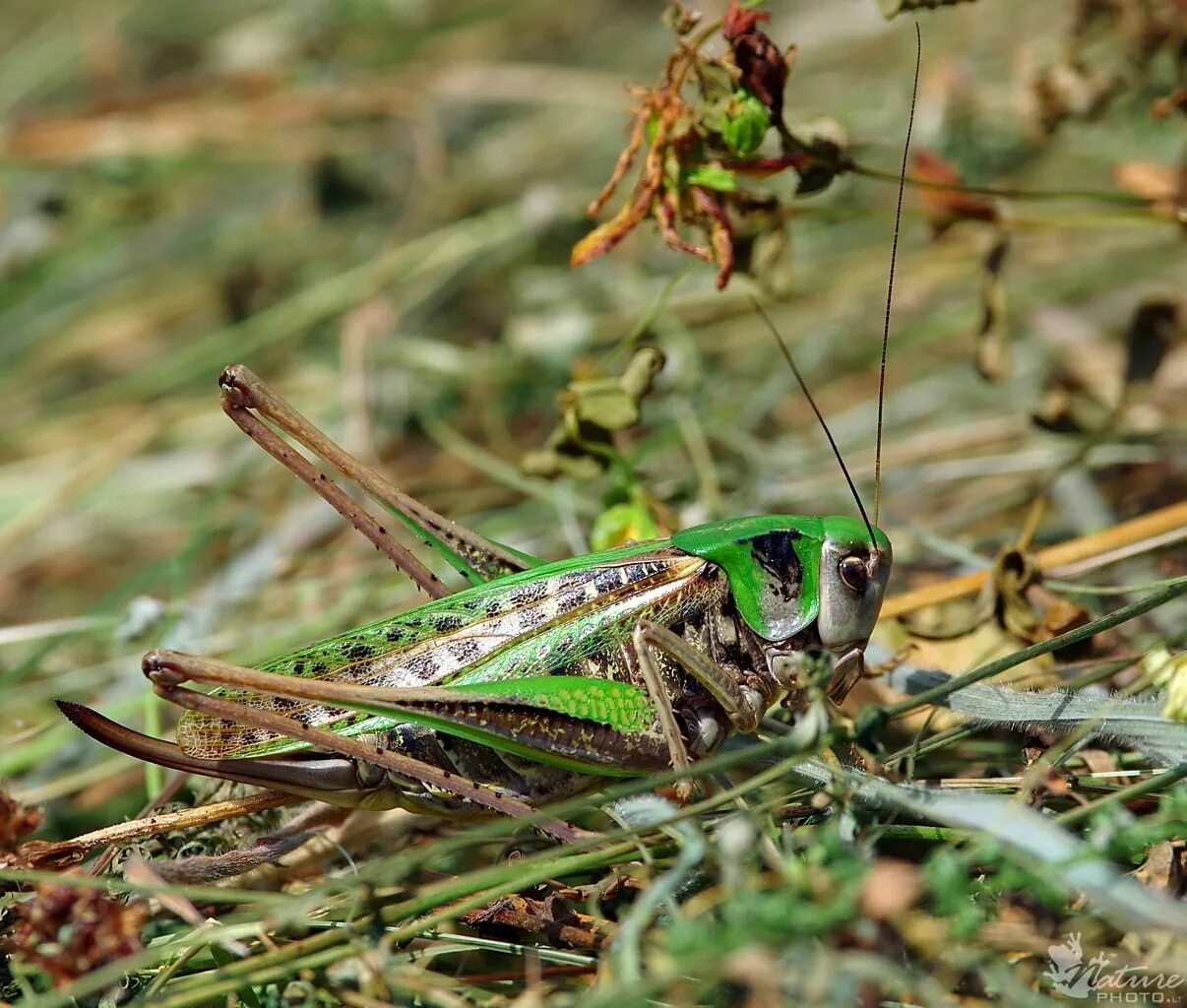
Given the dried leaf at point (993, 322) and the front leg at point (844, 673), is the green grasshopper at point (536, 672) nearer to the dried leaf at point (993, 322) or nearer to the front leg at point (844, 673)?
the front leg at point (844, 673)

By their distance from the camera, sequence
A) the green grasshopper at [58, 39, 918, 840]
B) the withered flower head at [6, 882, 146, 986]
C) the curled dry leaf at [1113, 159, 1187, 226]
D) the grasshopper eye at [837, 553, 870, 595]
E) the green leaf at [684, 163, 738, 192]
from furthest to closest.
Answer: the curled dry leaf at [1113, 159, 1187, 226], the green leaf at [684, 163, 738, 192], the grasshopper eye at [837, 553, 870, 595], the green grasshopper at [58, 39, 918, 840], the withered flower head at [6, 882, 146, 986]

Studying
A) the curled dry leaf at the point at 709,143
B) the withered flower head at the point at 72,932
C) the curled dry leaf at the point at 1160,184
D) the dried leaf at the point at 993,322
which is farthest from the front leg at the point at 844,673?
the curled dry leaf at the point at 1160,184

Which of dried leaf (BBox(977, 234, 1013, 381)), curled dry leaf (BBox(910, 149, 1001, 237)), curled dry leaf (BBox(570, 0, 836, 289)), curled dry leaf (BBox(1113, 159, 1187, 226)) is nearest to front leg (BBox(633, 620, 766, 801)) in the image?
curled dry leaf (BBox(570, 0, 836, 289))

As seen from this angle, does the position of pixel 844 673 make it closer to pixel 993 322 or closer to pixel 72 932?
pixel 993 322

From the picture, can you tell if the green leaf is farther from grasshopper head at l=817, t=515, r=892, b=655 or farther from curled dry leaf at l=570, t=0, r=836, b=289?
grasshopper head at l=817, t=515, r=892, b=655

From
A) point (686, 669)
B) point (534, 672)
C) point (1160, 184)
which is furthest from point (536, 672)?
point (1160, 184)
